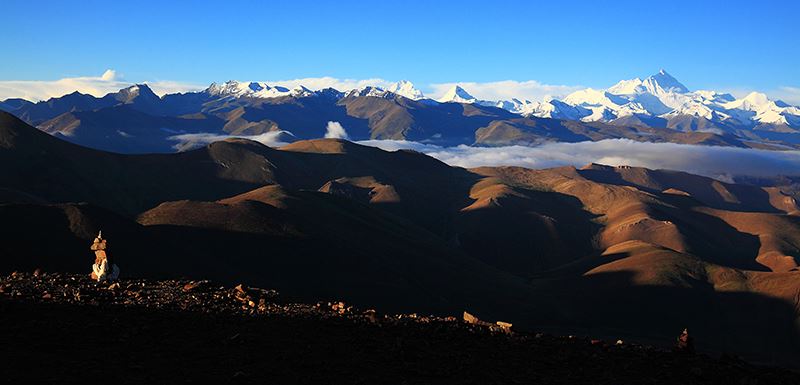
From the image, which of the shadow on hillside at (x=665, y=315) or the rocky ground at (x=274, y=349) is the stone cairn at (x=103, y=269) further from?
the shadow on hillside at (x=665, y=315)

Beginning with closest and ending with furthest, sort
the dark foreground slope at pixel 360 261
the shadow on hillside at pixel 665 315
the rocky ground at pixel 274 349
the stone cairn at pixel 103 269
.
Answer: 1. the rocky ground at pixel 274 349
2. the stone cairn at pixel 103 269
3. the dark foreground slope at pixel 360 261
4. the shadow on hillside at pixel 665 315

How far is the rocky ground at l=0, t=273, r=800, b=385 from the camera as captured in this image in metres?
18.8

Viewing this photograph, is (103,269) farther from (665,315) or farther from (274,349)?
(665,315)

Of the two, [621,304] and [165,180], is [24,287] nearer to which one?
[621,304]

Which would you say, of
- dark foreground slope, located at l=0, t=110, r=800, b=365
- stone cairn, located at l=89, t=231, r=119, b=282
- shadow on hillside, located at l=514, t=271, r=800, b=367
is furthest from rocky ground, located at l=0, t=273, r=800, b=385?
shadow on hillside, located at l=514, t=271, r=800, b=367

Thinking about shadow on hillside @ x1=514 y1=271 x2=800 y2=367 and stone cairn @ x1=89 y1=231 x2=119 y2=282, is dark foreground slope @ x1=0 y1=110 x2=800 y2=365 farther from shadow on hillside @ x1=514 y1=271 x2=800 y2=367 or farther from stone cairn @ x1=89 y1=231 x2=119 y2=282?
stone cairn @ x1=89 y1=231 x2=119 y2=282

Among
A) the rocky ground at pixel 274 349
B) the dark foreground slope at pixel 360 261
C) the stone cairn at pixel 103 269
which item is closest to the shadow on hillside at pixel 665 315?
the dark foreground slope at pixel 360 261

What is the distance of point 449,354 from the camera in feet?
72.5

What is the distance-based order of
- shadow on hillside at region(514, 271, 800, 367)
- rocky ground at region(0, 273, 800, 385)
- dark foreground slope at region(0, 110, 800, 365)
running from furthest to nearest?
shadow on hillside at region(514, 271, 800, 367) < dark foreground slope at region(0, 110, 800, 365) < rocky ground at region(0, 273, 800, 385)

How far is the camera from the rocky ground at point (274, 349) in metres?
18.8

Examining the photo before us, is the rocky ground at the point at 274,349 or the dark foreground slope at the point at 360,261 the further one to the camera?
the dark foreground slope at the point at 360,261

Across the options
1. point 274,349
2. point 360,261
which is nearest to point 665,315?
point 360,261

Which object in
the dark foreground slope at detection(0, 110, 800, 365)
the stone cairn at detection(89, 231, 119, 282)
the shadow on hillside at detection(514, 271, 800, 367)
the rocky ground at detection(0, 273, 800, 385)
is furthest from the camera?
the shadow on hillside at detection(514, 271, 800, 367)

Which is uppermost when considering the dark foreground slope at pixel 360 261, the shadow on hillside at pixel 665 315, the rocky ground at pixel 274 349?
the rocky ground at pixel 274 349
